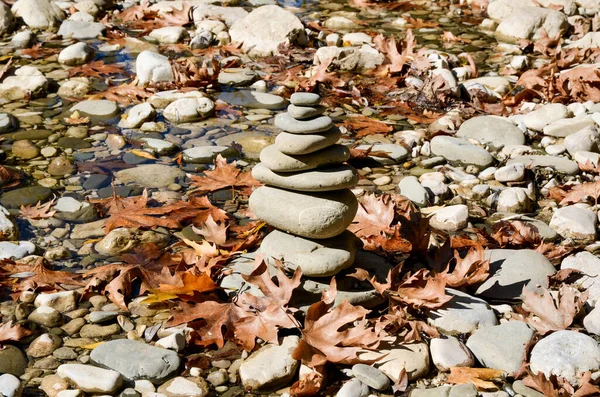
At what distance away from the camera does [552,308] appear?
3.67 meters

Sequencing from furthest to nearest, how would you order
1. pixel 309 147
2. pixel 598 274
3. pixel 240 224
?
pixel 240 224, pixel 598 274, pixel 309 147

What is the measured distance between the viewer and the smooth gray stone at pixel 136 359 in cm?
338

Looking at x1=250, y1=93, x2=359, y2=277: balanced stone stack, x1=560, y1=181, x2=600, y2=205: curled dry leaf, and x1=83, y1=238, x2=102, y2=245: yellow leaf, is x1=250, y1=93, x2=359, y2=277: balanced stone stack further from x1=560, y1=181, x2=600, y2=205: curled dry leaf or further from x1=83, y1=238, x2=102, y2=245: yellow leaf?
x1=560, y1=181, x2=600, y2=205: curled dry leaf

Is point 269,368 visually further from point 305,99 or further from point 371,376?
point 305,99

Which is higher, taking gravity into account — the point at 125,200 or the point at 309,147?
the point at 309,147

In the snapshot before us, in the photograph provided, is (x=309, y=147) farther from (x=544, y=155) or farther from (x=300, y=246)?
(x=544, y=155)

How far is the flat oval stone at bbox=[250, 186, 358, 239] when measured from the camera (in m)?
3.64

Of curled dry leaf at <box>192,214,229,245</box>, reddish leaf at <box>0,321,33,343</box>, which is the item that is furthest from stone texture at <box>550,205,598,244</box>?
reddish leaf at <box>0,321,33,343</box>

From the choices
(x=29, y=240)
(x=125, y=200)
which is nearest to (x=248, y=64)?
(x=125, y=200)

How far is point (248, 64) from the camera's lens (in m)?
8.05

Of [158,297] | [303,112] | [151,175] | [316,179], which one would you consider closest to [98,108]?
[151,175]

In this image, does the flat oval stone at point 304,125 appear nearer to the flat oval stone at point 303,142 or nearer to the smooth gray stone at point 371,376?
the flat oval stone at point 303,142

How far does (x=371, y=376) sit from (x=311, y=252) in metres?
0.73

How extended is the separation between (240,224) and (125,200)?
2.77 ft
